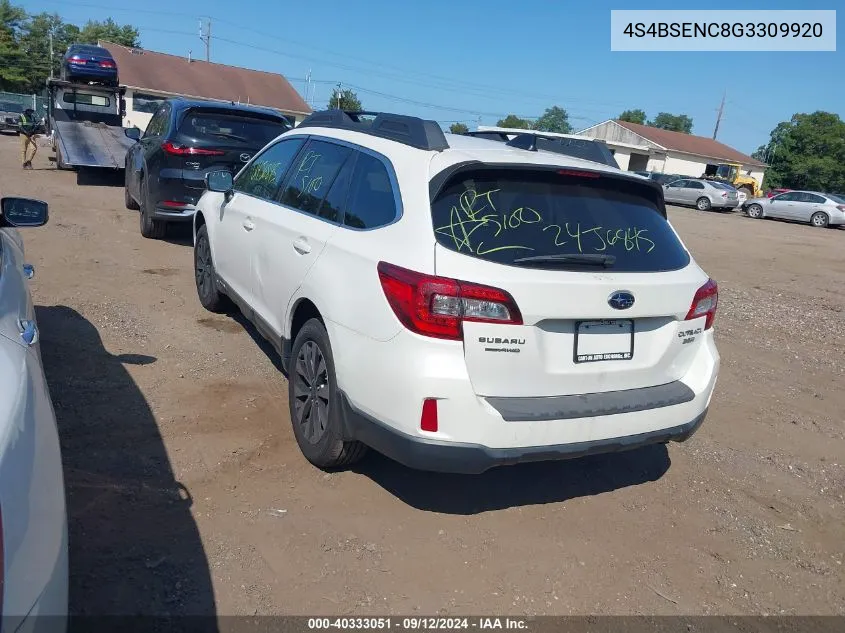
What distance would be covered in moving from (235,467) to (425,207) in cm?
183

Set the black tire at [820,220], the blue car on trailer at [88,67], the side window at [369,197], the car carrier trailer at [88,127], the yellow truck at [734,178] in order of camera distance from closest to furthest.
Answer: the side window at [369,197]
the car carrier trailer at [88,127]
the blue car on trailer at [88,67]
the black tire at [820,220]
the yellow truck at [734,178]

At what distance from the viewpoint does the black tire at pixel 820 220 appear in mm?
28797

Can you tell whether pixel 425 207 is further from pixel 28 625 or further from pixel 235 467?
pixel 28 625

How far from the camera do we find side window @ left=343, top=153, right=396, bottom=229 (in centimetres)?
344

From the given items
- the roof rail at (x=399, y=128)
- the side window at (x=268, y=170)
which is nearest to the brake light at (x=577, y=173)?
the roof rail at (x=399, y=128)

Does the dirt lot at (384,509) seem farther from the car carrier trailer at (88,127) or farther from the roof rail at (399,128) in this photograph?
the car carrier trailer at (88,127)

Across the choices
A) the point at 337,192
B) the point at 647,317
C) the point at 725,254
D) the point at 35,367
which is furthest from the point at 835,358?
the point at 725,254

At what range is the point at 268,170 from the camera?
198 inches

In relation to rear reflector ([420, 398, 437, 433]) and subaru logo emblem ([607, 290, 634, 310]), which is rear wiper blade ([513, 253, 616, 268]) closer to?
subaru logo emblem ([607, 290, 634, 310])

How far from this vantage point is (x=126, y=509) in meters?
3.29

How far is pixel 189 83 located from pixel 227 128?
141ft

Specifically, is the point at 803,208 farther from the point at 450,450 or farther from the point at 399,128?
the point at 450,450

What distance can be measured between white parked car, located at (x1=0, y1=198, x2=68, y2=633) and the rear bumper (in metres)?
1.40

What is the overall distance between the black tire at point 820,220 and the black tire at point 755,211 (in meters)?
2.22
